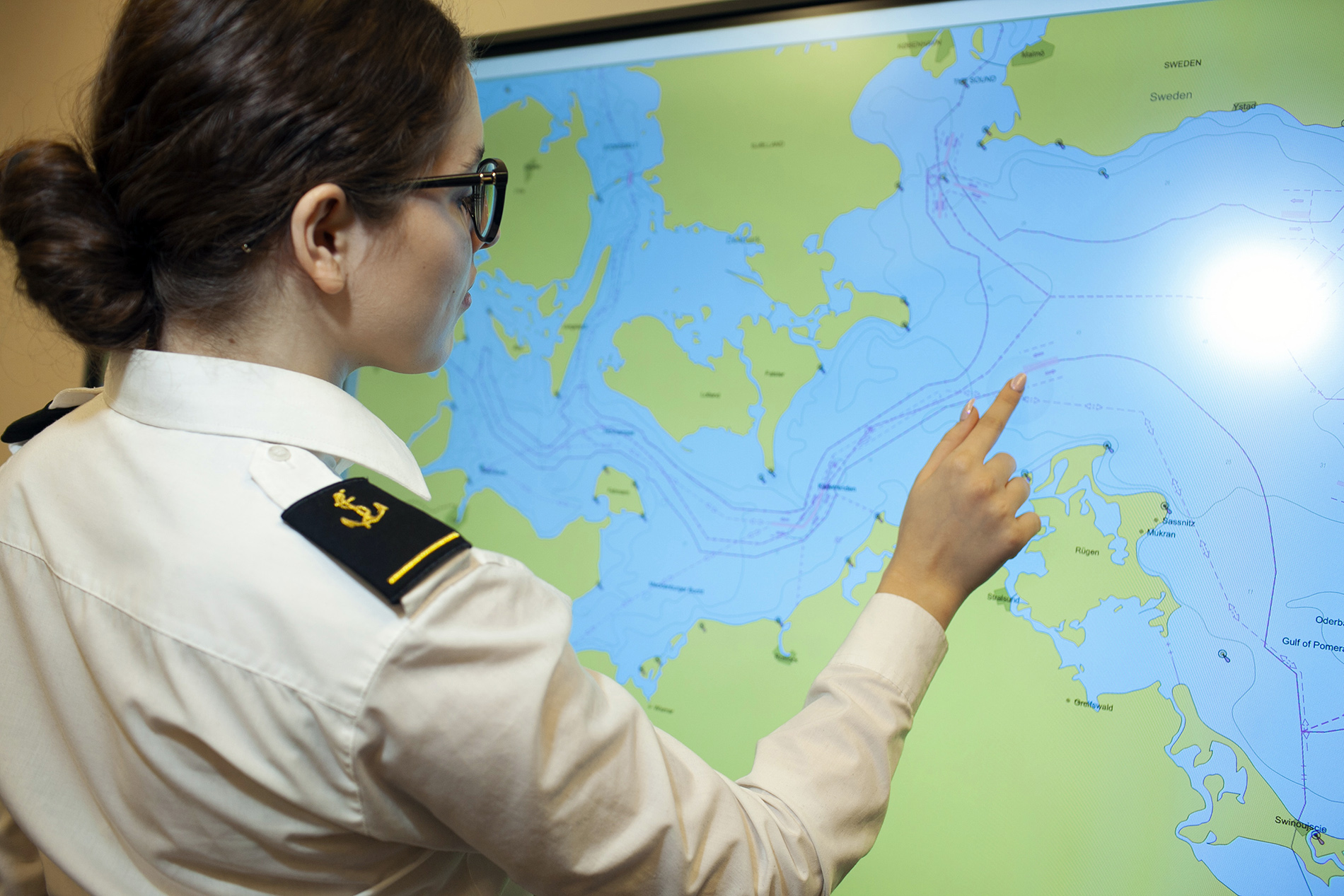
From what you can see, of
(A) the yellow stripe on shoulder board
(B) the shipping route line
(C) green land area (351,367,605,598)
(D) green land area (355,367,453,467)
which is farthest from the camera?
(D) green land area (355,367,453,467)

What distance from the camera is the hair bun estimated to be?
53 centimetres

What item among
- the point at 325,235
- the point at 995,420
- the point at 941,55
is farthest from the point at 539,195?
the point at 995,420

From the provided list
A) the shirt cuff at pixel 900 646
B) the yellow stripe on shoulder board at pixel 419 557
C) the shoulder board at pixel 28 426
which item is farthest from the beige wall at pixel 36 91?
the shirt cuff at pixel 900 646

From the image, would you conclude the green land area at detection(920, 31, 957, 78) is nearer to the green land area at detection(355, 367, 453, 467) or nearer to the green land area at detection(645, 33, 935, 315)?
the green land area at detection(645, 33, 935, 315)

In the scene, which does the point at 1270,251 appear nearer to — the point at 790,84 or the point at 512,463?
the point at 790,84

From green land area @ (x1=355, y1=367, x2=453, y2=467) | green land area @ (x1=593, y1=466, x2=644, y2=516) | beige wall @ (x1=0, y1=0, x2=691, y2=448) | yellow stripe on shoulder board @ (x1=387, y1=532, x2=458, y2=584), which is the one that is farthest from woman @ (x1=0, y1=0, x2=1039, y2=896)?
beige wall @ (x1=0, y1=0, x2=691, y2=448)

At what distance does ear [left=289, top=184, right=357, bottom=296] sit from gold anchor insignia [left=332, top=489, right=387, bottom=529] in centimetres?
17

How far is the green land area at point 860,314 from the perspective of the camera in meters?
0.99

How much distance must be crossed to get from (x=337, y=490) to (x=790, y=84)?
888mm

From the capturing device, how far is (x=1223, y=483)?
0.82 meters

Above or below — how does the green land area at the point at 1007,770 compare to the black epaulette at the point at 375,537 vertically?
below

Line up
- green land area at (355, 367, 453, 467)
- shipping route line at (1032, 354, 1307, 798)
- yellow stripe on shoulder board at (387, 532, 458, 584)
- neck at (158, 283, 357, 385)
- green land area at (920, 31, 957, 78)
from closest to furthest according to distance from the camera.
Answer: yellow stripe on shoulder board at (387, 532, 458, 584) → neck at (158, 283, 357, 385) → shipping route line at (1032, 354, 1307, 798) → green land area at (920, 31, 957, 78) → green land area at (355, 367, 453, 467)

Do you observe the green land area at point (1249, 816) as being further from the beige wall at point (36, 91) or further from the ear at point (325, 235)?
the beige wall at point (36, 91)

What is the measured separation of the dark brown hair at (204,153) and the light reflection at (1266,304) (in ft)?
2.73
